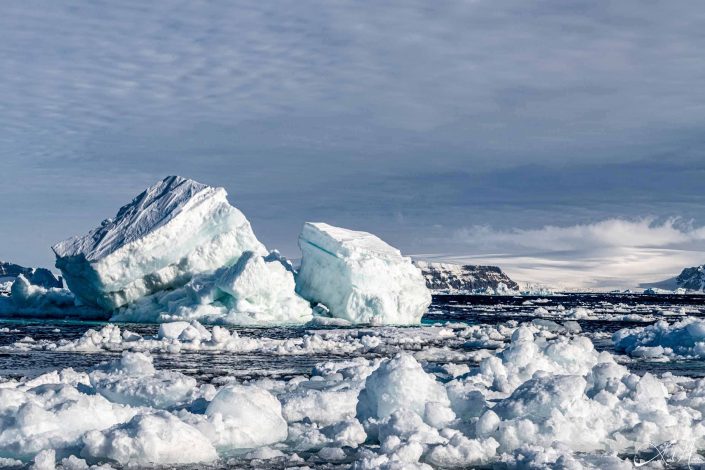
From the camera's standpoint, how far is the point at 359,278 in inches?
1176

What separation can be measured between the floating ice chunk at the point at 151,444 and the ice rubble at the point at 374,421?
0.04 feet

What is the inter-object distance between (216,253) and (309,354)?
1367 centimetres

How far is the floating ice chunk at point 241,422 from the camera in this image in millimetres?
8898

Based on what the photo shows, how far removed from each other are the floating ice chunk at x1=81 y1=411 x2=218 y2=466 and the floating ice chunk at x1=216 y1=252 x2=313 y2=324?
20429 mm

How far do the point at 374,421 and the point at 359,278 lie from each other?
20220 millimetres

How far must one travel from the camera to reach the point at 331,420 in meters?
10.2

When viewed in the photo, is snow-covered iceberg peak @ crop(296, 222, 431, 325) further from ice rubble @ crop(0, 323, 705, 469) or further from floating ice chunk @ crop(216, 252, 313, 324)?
ice rubble @ crop(0, 323, 705, 469)

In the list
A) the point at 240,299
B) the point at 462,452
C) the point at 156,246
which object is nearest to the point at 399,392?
the point at 462,452

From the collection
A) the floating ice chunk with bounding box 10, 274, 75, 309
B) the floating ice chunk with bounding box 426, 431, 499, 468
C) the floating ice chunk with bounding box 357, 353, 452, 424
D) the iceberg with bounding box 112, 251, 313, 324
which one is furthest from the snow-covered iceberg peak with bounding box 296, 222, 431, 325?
the floating ice chunk with bounding box 426, 431, 499, 468

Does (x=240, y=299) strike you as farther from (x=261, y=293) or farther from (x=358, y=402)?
(x=358, y=402)

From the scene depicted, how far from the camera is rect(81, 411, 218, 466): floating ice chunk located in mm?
8156

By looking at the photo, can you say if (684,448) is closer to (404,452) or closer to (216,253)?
(404,452)

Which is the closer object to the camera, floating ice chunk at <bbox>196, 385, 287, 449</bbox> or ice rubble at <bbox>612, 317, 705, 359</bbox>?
floating ice chunk at <bbox>196, 385, 287, 449</bbox>

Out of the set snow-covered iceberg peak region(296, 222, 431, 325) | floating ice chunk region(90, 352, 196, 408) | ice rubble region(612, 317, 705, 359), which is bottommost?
ice rubble region(612, 317, 705, 359)
